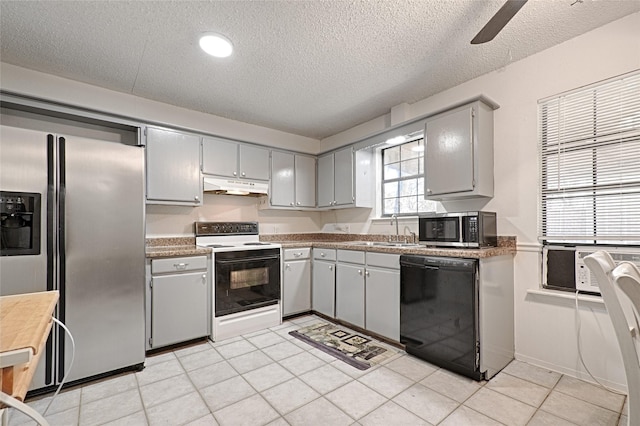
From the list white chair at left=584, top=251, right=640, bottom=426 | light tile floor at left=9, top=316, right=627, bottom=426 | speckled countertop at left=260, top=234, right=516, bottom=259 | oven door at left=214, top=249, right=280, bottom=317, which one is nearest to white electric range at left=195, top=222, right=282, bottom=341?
oven door at left=214, top=249, right=280, bottom=317

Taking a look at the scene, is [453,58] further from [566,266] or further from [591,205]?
[566,266]

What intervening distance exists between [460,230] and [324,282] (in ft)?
5.65

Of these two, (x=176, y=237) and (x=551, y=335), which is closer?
(x=551, y=335)

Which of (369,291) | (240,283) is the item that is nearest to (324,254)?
(369,291)

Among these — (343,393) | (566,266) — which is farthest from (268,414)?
(566,266)

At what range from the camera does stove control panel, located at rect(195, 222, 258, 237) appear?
11.5 ft

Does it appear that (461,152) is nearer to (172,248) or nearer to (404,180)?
(404,180)

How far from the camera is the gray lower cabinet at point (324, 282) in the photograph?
3.46 meters

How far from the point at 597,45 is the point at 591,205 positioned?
1.17 metres

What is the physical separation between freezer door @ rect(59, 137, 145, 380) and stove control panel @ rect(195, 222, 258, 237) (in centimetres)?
110

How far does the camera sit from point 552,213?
7.82ft

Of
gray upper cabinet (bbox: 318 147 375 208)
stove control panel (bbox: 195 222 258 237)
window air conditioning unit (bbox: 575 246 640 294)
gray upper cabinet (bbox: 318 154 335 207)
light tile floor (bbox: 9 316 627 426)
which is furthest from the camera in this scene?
gray upper cabinet (bbox: 318 154 335 207)

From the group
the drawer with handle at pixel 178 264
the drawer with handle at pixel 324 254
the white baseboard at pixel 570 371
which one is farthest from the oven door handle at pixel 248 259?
the white baseboard at pixel 570 371

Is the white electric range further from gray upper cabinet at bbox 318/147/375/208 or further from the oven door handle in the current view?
gray upper cabinet at bbox 318/147/375/208
